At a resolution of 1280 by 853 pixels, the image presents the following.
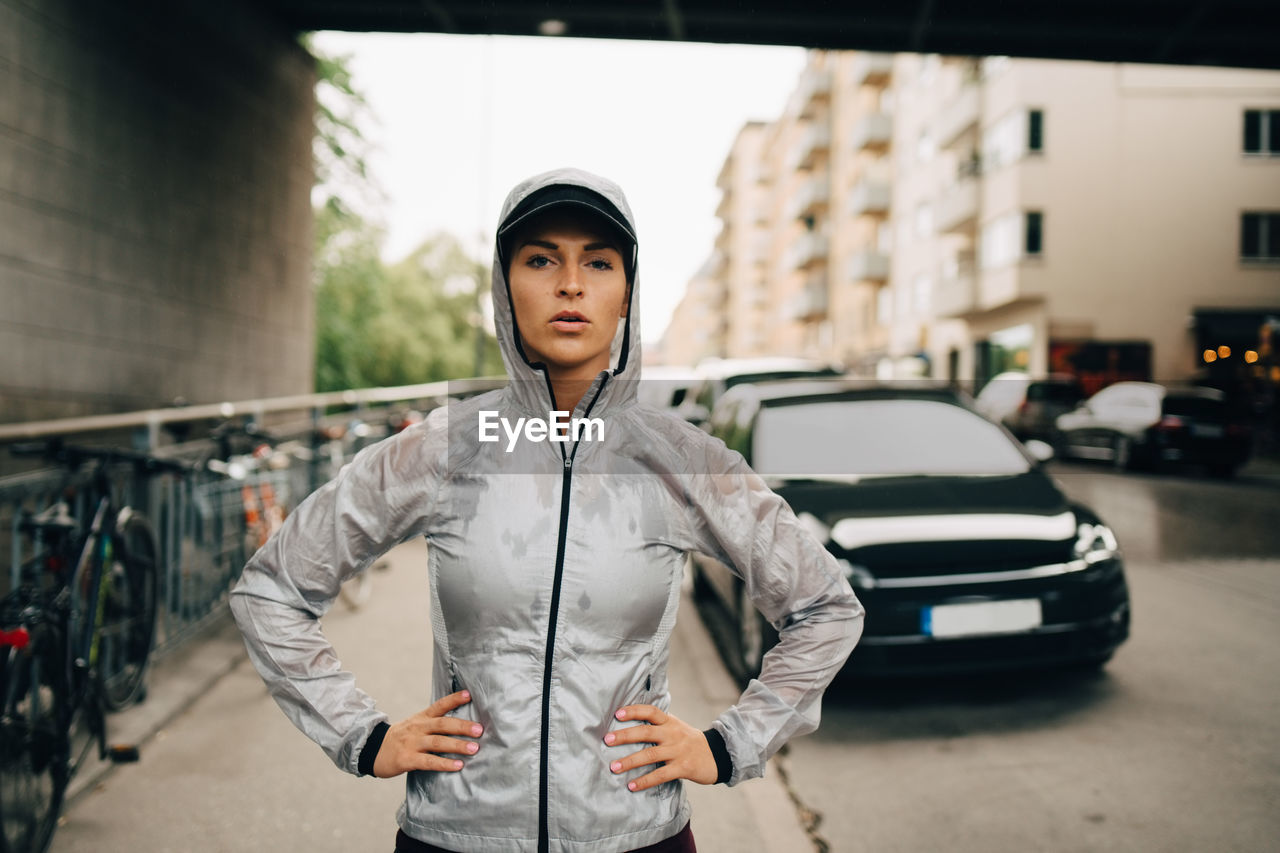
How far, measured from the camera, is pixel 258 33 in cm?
1056

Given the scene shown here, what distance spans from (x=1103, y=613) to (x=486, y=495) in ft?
13.9

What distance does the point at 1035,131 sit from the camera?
99.2ft

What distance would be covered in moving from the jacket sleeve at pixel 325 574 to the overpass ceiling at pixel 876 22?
9209 mm

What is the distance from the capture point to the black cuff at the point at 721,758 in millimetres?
1690

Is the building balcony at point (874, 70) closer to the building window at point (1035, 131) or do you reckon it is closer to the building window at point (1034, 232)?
the building window at point (1035, 131)

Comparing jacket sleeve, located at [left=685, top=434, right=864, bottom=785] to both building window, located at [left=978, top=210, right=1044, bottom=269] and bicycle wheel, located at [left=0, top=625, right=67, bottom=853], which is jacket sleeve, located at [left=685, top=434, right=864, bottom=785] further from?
building window, located at [left=978, top=210, right=1044, bottom=269]

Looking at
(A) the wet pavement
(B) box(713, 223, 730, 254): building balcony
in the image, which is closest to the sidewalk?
(A) the wet pavement

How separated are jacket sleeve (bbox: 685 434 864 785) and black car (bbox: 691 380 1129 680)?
3102 mm

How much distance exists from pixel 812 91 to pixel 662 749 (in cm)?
5508

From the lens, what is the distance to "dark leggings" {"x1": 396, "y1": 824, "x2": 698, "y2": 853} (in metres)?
1.67

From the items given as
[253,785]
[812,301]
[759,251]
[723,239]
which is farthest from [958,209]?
[723,239]

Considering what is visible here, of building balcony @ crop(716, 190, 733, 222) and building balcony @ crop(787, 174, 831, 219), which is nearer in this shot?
building balcony @ crop(787, 174, 831, 219)

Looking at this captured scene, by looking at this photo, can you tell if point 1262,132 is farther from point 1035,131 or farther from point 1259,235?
point 1035,131

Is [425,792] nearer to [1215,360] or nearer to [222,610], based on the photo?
[222,610]
